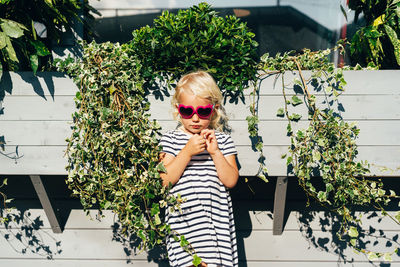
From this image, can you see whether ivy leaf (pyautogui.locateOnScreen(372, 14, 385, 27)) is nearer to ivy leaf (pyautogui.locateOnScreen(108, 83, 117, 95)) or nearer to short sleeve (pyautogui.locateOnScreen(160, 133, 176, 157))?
short sleeve (pyautogui.locateOnScreen(160, 133, 176, 157))

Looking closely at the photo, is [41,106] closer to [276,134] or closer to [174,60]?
[174,60]

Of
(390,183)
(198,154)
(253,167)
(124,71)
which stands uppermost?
(124,71)

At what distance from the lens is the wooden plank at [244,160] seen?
6.02 ft

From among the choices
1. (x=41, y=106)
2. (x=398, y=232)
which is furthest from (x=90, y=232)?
(x=398, y=232)

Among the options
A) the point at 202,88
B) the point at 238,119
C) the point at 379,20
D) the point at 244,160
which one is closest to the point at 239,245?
the point at 244,160

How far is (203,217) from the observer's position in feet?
5.21

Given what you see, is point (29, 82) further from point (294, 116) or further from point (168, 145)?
point (294, 116)

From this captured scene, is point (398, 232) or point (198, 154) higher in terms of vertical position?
point (198, 154)

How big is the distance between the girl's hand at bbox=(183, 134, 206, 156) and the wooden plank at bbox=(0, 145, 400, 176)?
0.35 m

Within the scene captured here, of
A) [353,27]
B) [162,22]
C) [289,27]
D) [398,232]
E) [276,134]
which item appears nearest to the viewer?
[162,22]

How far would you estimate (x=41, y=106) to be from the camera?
1.87 m

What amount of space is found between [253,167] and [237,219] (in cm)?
61

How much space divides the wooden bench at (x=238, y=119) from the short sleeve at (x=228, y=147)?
4.3 inches

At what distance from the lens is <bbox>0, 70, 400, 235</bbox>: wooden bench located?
1.79 meters
